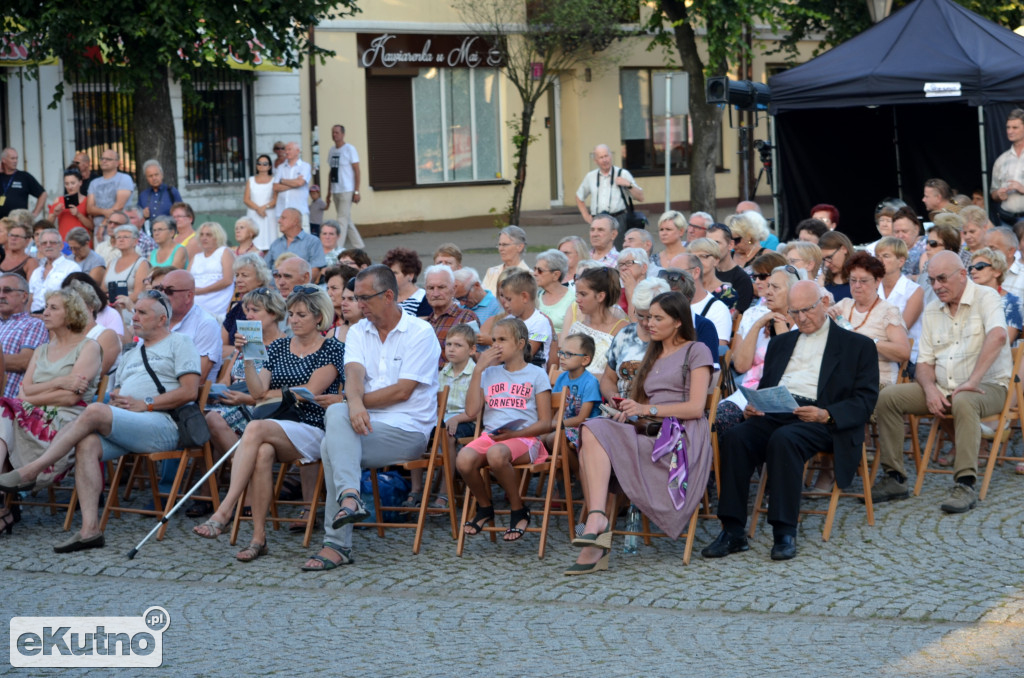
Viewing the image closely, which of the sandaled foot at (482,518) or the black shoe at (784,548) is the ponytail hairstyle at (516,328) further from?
the black shoe at (784,548)

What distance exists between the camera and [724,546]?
23.9ft

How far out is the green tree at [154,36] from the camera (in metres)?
17.7

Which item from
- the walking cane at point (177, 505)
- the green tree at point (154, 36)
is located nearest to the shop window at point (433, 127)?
the green tree at point (154, 36)

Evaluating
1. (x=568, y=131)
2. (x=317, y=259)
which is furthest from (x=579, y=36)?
(x=317, y=259)

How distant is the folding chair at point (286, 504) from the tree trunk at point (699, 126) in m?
16.7

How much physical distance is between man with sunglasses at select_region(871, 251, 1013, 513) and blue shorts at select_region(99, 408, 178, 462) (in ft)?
13.6

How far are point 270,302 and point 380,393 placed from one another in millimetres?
1354

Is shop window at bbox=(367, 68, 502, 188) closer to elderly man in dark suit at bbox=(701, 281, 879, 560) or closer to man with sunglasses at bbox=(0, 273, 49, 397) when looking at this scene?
man with sunglasses at bbox=(0, 273, 49, 397)

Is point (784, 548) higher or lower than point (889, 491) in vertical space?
lower

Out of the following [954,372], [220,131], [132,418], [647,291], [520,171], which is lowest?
[132,418]

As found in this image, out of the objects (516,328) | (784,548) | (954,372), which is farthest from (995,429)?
(516,328)

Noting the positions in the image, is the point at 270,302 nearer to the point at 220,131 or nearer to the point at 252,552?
the point at 252,552

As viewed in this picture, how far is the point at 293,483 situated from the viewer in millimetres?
8930

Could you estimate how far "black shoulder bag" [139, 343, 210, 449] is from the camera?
8328 mm
